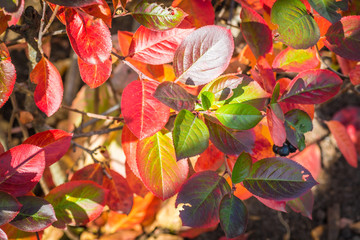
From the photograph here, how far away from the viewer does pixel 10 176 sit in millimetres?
591

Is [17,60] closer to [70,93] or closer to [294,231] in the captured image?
[70,93]

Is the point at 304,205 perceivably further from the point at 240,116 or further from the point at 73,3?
the point at 73,3

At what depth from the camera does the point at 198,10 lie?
772 millimetres

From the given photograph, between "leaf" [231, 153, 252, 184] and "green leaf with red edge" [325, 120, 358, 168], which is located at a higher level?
"leaf" [231, 153, 252, 184]

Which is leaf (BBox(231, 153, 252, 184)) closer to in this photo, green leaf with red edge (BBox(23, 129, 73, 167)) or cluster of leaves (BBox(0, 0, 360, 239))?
cluster of leaves (BBox(0, 0, 360, 239))

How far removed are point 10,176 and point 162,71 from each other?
38cm

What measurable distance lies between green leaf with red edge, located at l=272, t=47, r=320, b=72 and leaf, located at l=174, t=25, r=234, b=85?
7.7 inches

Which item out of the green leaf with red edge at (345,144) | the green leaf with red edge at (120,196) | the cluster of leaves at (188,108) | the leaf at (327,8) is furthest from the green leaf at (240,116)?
the green leaf with red edge at (345,144)

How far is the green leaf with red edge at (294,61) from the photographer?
0.75 meters

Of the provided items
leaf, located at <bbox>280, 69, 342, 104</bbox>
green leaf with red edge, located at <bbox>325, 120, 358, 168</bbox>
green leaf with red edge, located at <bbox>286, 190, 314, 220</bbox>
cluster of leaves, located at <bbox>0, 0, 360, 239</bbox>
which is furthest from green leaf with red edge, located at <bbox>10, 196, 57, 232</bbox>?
green leaf with red edge, located at <bbox>325, 120, 358, 168</bbox>

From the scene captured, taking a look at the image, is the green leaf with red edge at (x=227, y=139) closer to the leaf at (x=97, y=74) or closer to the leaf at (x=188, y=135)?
the leaf at (x=188, y=135)

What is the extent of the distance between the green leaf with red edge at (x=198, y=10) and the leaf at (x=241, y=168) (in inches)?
12.3

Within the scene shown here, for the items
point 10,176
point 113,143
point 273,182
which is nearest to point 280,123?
point 273,182

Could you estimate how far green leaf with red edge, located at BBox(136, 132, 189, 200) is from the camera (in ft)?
2.14
